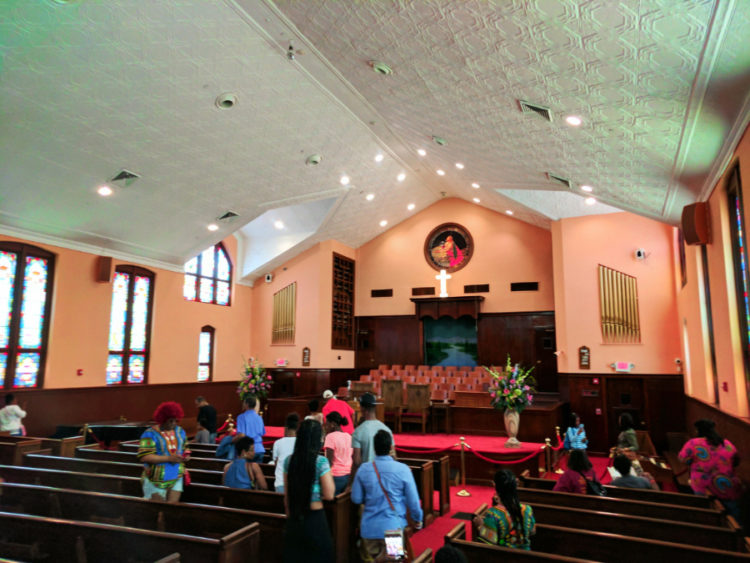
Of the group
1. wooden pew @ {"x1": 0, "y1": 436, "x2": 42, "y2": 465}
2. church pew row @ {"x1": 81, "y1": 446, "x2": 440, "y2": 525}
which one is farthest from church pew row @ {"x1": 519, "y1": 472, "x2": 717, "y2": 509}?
wooden pew @ {"x1": 0, "y1": 436, "x2": 42, "y2": 465}

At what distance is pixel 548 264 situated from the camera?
13.6 m

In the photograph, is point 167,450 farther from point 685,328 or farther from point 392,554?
point 685,328

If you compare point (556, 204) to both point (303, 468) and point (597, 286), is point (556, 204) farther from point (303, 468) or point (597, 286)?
point (303, 468)

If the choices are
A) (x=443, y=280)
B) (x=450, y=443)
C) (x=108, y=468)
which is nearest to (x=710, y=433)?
(x=450, y=443)

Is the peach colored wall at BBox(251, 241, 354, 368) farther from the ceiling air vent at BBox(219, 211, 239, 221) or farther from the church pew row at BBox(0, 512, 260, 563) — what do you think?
the church pew row at BBox(0, 512, 260, 563)

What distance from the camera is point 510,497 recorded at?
2.98 metres

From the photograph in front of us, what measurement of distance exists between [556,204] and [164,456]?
978 cm

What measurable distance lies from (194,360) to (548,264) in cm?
974

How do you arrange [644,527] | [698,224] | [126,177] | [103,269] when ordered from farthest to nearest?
[103,269] → [126,177] → [698,224] → [644,527]

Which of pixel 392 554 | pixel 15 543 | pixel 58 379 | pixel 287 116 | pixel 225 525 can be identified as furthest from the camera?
pixel 58 379

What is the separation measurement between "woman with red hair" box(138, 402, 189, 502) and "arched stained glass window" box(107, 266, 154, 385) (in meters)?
7.91

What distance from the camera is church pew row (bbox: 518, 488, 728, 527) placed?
404 centimetres

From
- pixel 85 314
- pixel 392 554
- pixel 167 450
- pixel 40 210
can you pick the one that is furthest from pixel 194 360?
pixel 392 554

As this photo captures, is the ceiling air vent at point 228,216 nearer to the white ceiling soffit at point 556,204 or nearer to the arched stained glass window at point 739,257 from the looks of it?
the white ceiling soffit at point 556,204
